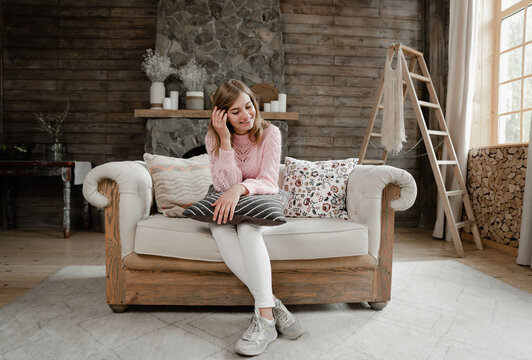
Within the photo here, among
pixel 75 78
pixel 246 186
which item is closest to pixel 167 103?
pixel 75 78

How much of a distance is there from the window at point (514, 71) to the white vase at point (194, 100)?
270cm

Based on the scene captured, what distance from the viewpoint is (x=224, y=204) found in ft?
4.99

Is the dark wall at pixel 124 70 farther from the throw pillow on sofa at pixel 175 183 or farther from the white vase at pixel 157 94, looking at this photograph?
the throw pillow on sofa at pixel 175 183

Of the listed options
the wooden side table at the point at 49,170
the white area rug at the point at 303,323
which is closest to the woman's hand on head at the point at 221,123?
the white area rug at the point at 303,323

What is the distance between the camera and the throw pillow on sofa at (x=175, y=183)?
6.62ft

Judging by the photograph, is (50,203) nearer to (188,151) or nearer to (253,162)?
(188,151)

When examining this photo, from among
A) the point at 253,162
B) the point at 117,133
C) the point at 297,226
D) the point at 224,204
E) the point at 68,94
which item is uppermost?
the point at 68,94

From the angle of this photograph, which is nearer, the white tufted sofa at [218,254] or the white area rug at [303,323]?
the white area rug at [303,323]

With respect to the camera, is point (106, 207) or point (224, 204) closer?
point (224, 204)

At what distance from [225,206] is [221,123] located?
1.22ft

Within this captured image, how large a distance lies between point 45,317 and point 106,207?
548 mm

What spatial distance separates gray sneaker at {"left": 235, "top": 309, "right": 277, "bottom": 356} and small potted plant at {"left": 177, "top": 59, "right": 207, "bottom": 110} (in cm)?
261

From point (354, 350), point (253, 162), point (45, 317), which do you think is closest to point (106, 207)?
point (45, 317)

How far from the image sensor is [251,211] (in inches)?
59.5
